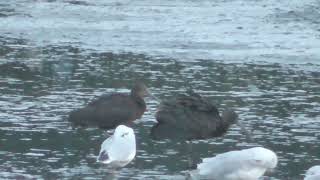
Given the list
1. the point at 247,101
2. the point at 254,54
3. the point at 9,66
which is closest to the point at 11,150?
the point at 247,101

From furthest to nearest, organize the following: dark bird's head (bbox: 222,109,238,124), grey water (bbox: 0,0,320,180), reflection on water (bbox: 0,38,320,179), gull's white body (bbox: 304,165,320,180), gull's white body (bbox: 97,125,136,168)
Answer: dark bird's head (bbox: 222,109,238,124), grey water (bbox: 0,0,320,180), reflection on water (bbox: 0,38,320,179), gull's white body (bbox: 97,125,136,168), gull's white body (bbox: 304,165,320,180)

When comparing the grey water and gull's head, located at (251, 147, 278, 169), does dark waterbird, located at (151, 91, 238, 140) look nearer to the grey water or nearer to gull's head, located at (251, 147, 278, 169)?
the grey water

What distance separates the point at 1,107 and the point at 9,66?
12.4 ft

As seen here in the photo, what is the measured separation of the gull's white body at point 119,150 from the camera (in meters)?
10.6

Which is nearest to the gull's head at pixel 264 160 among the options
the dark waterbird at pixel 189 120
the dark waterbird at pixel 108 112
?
the dark waterbird at pixel 189 120

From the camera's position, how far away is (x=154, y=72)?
17.1m

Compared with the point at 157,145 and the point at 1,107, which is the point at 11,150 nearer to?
the point at 157,145

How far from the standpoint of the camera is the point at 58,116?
13.4m

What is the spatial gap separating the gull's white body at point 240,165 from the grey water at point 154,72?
59 cm

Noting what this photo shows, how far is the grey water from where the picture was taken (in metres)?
11.5

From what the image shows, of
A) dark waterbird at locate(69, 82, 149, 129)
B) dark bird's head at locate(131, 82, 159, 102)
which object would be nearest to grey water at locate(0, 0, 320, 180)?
dark waterbird at locate(69, 82, 149, 129)

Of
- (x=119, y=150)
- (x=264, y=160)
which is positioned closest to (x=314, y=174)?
(x=264, y=160)

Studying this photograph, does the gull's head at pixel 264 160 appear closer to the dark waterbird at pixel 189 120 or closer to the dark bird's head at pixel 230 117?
the dark waterbird at pixel 189 120

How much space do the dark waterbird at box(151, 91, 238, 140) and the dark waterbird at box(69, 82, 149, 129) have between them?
41 centimetres
